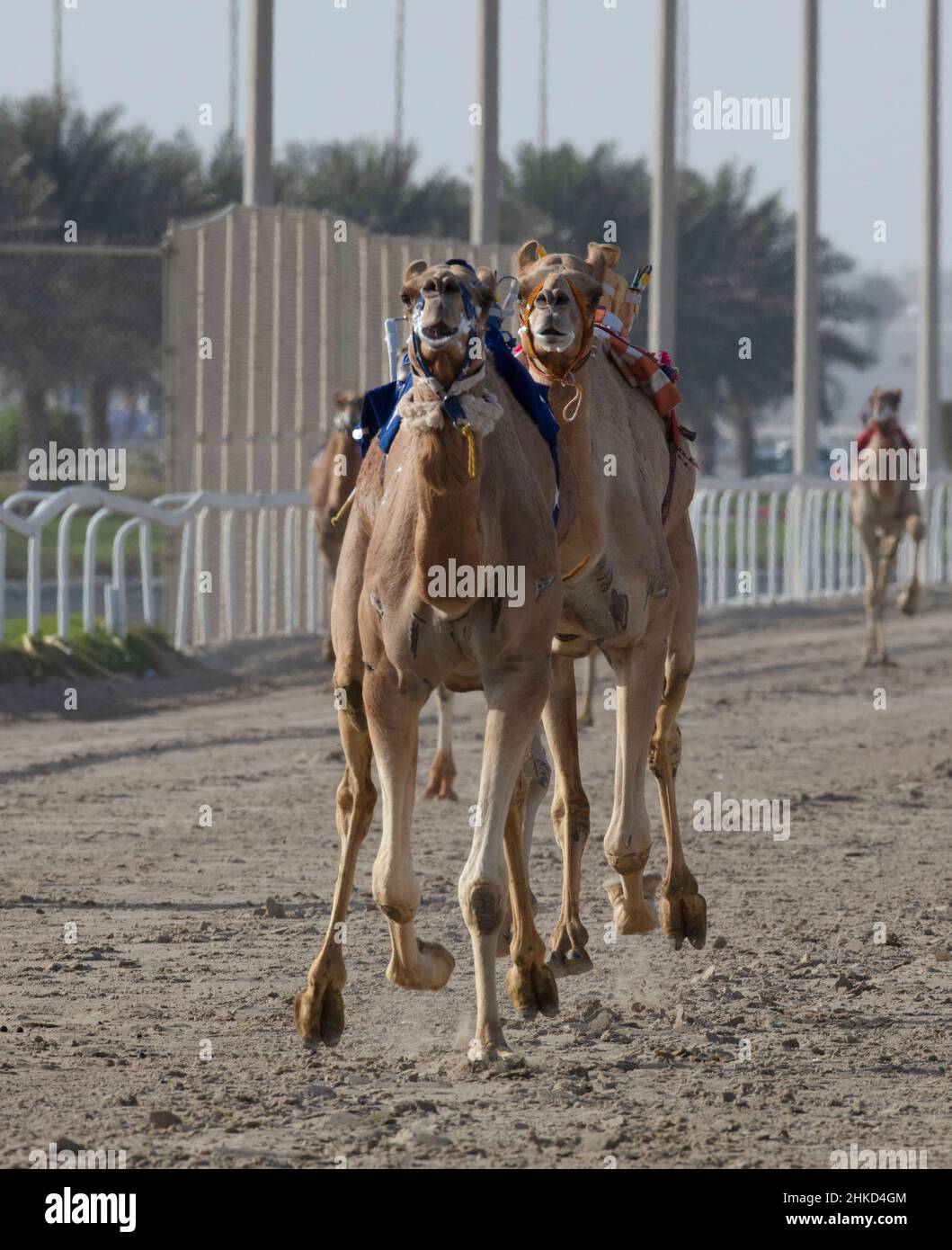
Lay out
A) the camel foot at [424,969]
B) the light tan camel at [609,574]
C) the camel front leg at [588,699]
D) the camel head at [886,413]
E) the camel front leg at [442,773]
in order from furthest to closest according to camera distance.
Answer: the camel head at [886,413], the camel front leg at [588,699], the camel front leg at [442,773], the light tan camel at [609,574], the camel foot at [424,969]

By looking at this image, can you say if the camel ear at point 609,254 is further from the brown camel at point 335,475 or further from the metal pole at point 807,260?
the metal pole at point 807,260

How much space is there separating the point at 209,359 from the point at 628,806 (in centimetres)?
1395

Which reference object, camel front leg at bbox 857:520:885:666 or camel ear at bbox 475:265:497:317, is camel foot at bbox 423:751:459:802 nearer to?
camel ear at bbox 475:265:497:317

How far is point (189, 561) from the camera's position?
18547 mm

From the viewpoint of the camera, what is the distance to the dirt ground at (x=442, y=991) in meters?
5.53

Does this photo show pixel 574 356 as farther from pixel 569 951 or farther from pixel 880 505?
pixel 880 505

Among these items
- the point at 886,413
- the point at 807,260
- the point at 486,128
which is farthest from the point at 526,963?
the point at 807,260

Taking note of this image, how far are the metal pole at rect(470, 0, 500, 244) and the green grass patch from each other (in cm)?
766

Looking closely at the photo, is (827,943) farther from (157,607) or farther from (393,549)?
(157,607)

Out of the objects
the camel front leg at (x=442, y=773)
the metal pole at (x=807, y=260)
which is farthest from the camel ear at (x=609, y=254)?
the metal pole at (x=807, y=260)

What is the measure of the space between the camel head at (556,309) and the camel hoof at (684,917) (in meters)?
2.00

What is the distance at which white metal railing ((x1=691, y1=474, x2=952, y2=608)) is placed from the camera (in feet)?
85.4
